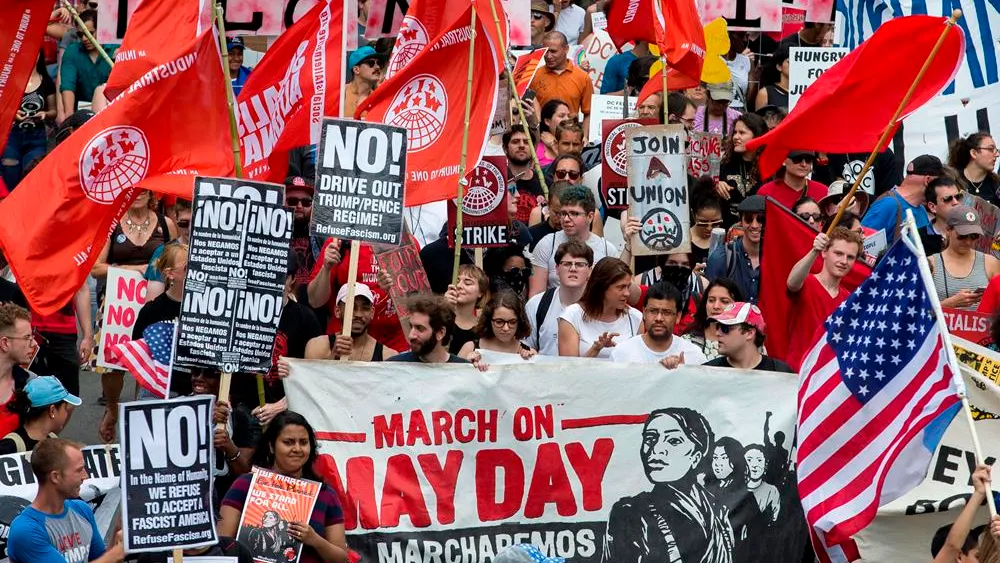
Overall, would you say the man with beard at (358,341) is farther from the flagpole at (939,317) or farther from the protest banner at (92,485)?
the flagpole at (939,317)

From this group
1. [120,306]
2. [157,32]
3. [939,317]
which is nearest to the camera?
[939,317]

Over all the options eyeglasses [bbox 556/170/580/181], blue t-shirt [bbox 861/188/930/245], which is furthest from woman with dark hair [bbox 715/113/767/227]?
blue t-shirt [bbox 861/188/930/245]

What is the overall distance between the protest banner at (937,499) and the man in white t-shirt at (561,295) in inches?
109

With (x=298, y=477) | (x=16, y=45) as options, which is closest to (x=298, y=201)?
(x=16, y=45)

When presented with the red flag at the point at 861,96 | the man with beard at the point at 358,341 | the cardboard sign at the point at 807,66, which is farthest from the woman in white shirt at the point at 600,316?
the cardboard sign at the point at 807,66

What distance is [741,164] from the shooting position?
609 inches

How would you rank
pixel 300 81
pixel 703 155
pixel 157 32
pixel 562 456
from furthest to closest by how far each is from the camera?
pixel 703 155 < pixel 157 32 < pixel 300 81 < pixel 562 456

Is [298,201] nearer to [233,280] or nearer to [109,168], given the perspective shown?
[109,168]

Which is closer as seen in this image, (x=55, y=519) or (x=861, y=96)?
(x=55, y=519)

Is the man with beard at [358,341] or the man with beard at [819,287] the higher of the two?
the man with beard at [819,287]

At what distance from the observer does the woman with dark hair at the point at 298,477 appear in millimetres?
9500

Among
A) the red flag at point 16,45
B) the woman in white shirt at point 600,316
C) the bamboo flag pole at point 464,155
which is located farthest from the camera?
the bamboo flag pole at point 464,155

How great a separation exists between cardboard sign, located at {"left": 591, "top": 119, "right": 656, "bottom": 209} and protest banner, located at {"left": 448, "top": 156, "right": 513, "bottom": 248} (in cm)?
125

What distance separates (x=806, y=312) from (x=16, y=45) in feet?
16.9
